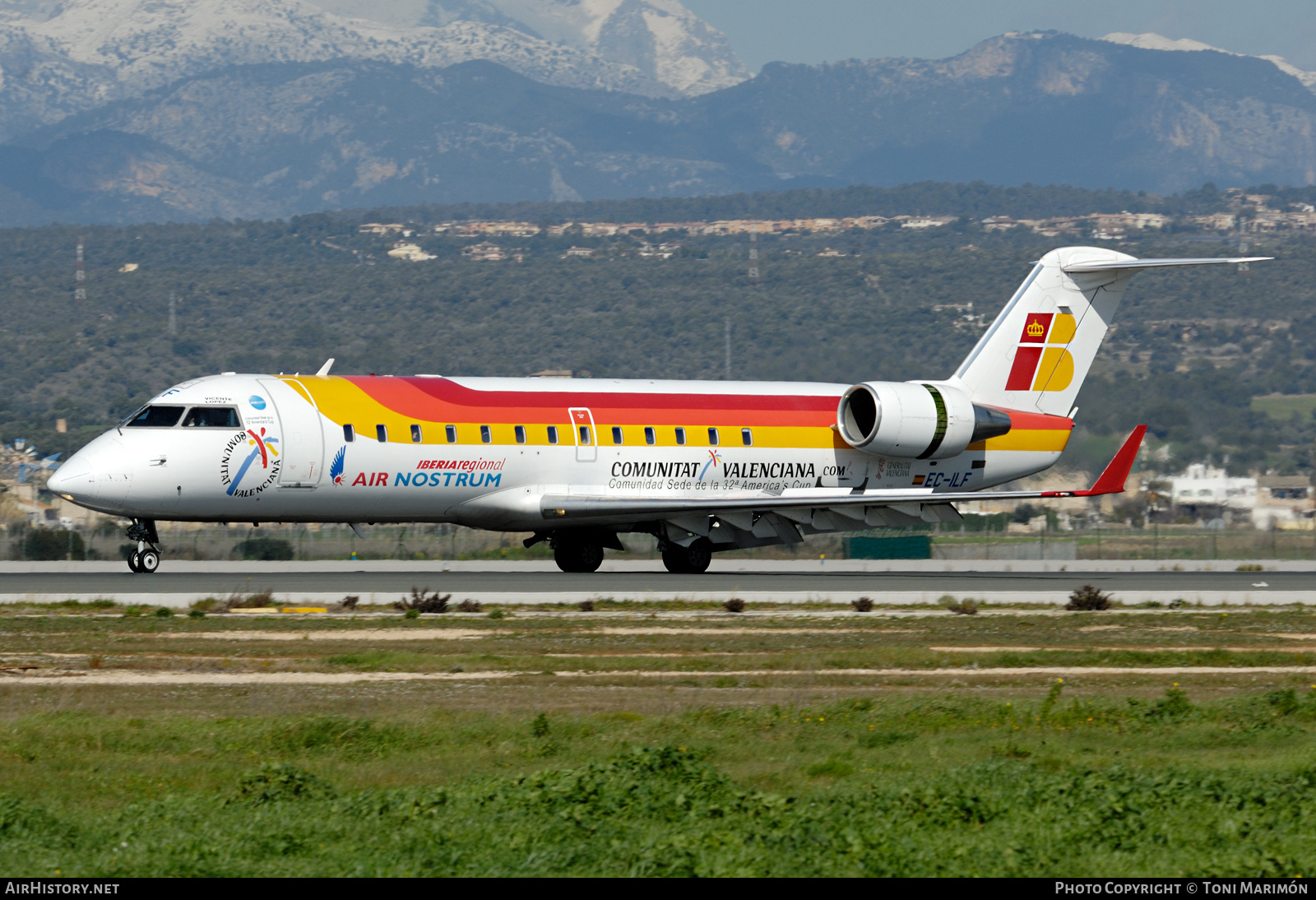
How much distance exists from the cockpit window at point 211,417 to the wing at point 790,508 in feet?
22.9

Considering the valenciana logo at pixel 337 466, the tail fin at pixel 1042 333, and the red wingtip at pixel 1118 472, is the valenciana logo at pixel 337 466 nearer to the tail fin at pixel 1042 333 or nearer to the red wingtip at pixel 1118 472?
the red wingtip at pixel 1118 472

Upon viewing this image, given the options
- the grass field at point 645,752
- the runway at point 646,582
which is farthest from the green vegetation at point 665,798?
the runway at point 646,582

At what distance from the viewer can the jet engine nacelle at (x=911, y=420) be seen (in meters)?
39.6

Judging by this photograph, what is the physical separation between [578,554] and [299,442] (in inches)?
322

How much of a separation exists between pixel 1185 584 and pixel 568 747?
84.4 feet

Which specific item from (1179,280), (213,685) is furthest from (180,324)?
(213,685)

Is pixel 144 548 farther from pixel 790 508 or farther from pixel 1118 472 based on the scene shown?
pixel 1118 472

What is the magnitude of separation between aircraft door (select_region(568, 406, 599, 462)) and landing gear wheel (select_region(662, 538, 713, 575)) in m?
3.41

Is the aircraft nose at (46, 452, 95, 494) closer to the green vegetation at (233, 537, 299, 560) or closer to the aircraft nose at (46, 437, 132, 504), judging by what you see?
the aircraft nose at (46, 437, 132, 504)

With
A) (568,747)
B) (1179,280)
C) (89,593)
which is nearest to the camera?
(568,747)

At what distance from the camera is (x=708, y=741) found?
51.3 feet

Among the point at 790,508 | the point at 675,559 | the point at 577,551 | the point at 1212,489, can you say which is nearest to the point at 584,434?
the point at 577,551

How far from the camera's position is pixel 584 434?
3734 cm
